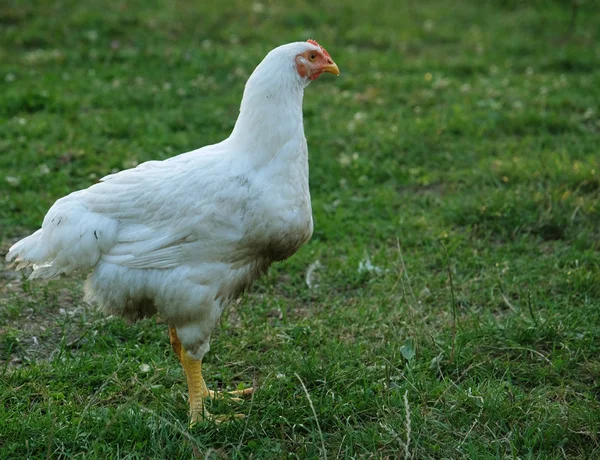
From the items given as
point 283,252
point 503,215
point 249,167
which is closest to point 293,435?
point 283,252

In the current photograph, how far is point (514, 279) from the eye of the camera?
4922mm

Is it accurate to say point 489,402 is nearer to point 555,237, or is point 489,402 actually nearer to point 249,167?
point 249,167

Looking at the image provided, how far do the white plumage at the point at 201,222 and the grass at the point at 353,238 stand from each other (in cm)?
50

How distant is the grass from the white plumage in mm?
497

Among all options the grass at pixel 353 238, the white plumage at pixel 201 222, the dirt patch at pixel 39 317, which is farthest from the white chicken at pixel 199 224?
the dirt patch at pixel 39 317

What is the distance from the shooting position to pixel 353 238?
18.5 ft

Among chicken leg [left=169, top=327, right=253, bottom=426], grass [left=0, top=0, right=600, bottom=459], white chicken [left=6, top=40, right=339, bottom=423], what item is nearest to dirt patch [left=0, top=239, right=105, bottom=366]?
grass [left=0, top=0, right=600, bottom=459]

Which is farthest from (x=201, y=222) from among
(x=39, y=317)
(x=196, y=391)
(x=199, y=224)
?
(x=39, y=317)

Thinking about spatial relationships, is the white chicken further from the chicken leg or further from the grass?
the grass

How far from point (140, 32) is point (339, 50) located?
8.33 ft

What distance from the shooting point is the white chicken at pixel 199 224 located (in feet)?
11.3

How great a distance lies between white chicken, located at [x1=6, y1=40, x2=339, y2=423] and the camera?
11.3ft

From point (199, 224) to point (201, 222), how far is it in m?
0.01

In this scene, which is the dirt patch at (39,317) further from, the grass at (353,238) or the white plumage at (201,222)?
the white plumage at (201,222)
